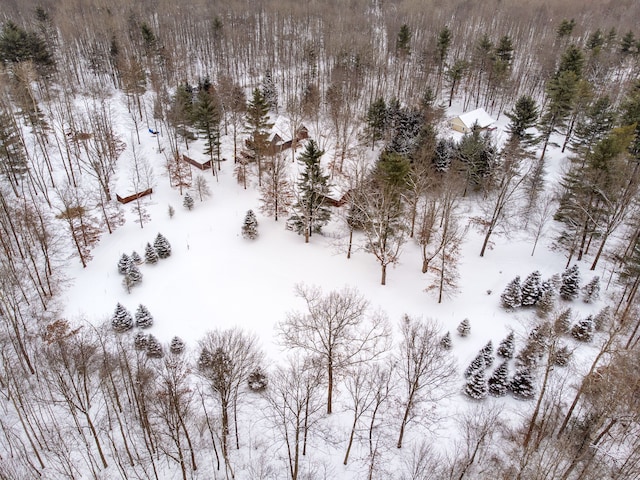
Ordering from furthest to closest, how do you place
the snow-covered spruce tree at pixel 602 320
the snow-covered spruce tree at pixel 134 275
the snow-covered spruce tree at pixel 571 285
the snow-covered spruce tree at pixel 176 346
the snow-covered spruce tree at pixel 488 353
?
the snow-covered spruce tree at pixel 134 275, the snow-covered spruce tree at pixel 571 285, the snow-covered spruce tree at pixel 602 320, the snow-covered spruce tree at pixel 176 346, the snow-covered spruce tree at pixel 488 353

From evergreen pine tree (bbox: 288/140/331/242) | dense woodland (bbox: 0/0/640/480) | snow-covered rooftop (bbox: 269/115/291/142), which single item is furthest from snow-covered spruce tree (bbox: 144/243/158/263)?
snow-covered rooftop (bbox: 269/115/291/142)

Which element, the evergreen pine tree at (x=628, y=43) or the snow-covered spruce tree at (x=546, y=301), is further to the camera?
the evergreen pine tree at (x=628, y=43)

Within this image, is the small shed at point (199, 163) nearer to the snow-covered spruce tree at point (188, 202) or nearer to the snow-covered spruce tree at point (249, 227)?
the snow-covered spruce tree at point (188, 202)

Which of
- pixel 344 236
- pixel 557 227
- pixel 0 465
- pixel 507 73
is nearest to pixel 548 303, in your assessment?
pixel 557 227

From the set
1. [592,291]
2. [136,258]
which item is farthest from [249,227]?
[592,291]

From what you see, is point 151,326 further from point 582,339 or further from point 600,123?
point 600,123

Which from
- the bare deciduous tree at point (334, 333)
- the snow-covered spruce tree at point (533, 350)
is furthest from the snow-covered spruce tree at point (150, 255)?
the snow-covered spruce tree at point (533, 350)

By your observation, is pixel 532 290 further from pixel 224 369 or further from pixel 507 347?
pixel 224 369
